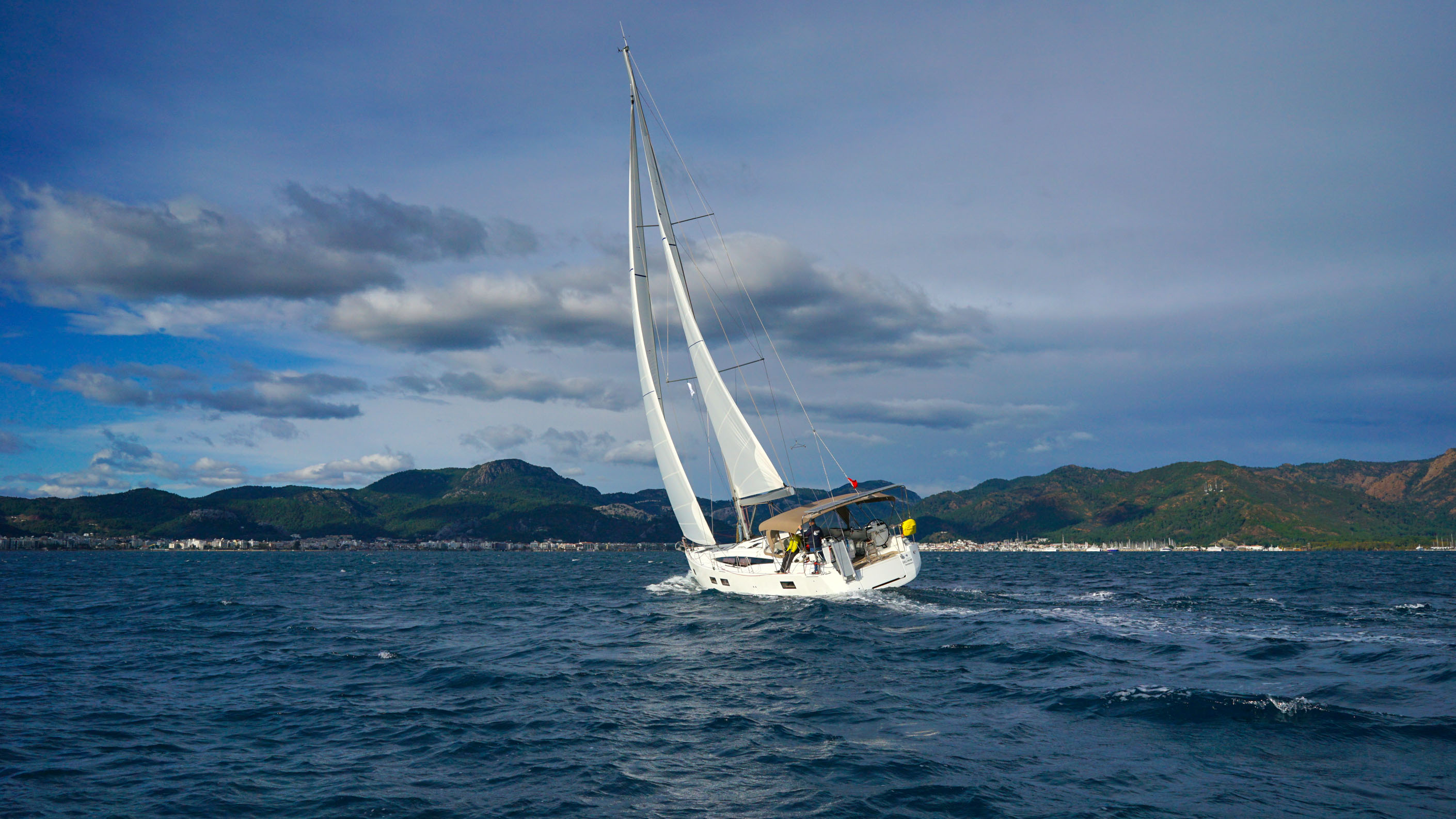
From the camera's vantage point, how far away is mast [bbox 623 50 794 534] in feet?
109

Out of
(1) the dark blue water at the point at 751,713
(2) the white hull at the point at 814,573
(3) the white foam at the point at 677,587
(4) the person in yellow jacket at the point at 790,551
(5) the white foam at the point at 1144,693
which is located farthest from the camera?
(3) the white foam at the point at 677,587

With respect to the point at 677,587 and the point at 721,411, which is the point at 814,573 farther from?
the point at 677,587

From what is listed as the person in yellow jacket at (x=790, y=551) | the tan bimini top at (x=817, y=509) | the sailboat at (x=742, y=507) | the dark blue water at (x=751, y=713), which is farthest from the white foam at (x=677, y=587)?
the dark blue water at (x=751, y=713)

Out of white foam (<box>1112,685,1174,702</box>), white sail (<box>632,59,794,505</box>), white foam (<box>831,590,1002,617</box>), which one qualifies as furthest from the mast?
white foam (<box>1112,685,1174,702</box>)

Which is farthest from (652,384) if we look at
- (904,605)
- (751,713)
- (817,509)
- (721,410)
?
(751,713)

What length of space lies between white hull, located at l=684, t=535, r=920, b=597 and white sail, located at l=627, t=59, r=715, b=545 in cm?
277

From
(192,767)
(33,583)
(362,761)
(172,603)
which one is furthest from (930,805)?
(33,583)

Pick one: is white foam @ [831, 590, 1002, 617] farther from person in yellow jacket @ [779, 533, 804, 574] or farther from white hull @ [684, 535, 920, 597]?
person in yellow jacket @ [779, 533, 804, 574]

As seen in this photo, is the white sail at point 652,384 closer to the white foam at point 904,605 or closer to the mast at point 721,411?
the mast at point 721,411

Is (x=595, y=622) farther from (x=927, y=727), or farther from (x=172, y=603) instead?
(x=172, y=603)

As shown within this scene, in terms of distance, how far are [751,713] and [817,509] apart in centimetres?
1752

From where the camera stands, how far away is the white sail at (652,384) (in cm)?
3506

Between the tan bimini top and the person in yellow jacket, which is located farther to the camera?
the tan bimini top

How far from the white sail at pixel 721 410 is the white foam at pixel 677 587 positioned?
7.08 metres
